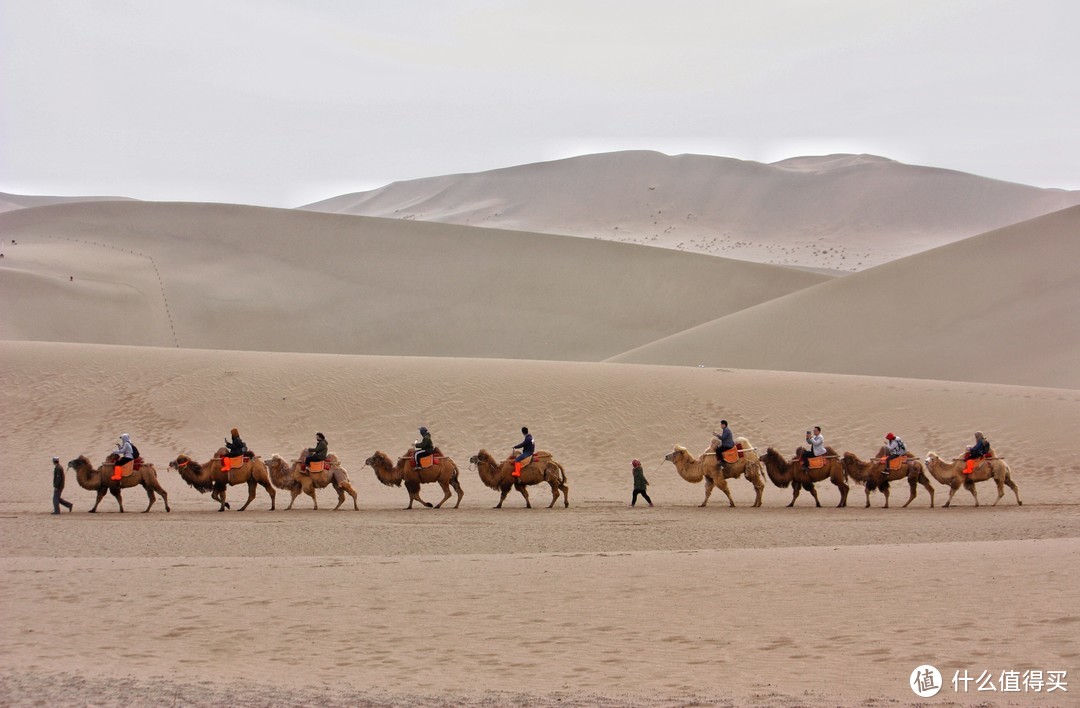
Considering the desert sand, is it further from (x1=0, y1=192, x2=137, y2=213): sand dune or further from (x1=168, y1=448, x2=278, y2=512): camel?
(x1=0, y1=192, x2=137, y2=213): sand dune

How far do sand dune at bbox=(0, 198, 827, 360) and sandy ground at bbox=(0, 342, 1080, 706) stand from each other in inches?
1189

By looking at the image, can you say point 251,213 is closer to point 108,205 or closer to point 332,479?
point 108,205

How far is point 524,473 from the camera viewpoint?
21.5 metres

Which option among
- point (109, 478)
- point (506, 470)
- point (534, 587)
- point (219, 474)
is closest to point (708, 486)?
point (506, 470)

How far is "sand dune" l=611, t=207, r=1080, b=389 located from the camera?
46.4 meters

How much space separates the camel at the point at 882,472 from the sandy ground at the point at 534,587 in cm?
48

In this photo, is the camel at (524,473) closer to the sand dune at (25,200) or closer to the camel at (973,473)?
the camel at (973,473)

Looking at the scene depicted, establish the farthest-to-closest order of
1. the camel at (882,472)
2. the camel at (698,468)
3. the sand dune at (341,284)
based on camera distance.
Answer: the sand dune at (341,284) → the camel at (882,472) → the camel at (698,468)

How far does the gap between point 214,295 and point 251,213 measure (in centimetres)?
1801

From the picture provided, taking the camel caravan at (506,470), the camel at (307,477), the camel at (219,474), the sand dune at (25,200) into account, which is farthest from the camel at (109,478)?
the sand dune at (25,200)

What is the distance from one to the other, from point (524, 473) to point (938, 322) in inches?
1438

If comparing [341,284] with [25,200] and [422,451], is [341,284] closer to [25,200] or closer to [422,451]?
[422,451]

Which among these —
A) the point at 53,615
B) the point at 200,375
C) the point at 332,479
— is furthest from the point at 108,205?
the point at 53,615

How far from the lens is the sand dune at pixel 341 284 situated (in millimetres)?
59781
